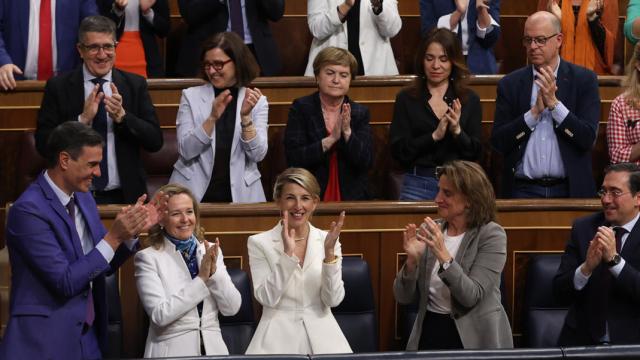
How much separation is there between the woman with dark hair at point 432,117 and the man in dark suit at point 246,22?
832mm

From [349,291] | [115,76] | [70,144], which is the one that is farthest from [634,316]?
[115,76]

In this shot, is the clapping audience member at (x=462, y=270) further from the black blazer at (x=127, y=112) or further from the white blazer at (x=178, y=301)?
the black blazer at (x=127, y=112)

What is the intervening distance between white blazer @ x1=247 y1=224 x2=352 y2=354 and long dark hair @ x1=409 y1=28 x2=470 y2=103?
98cm

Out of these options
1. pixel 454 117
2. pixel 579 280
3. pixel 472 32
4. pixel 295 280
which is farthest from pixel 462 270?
pixel 472 32

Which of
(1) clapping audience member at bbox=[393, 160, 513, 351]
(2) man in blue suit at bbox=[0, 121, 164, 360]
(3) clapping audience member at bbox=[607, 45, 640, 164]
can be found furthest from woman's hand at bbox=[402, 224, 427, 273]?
(3) clapping audience member at bbox=[607, 45, 640, 164]

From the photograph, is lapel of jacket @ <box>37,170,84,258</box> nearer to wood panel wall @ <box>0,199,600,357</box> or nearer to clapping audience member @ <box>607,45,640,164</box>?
wood panel wall @ <box>0,199,600,357</box>

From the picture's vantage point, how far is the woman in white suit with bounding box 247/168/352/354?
325cm

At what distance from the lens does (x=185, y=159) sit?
13.0ft

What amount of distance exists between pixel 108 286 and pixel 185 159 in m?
0.69

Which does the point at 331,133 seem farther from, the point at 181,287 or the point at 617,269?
the point at 617,269

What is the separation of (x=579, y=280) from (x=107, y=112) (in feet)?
5.24

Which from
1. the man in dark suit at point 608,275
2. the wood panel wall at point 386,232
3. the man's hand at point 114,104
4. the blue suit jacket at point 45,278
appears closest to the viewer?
the blue suit jacket at point 45,278

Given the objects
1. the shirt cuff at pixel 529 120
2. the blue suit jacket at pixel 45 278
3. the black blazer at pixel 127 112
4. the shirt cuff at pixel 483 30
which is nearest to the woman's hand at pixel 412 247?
the blue suit jacket at pixel 45 278

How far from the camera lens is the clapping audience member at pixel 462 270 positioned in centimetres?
319
